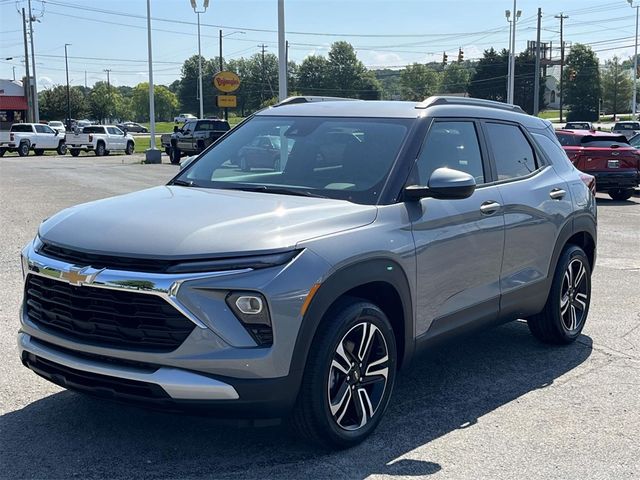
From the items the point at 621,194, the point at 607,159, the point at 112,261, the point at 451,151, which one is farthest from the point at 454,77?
the point at 112,261

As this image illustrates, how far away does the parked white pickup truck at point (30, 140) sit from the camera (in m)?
42.3

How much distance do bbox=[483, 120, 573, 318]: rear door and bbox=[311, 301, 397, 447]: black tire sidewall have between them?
1.35 m

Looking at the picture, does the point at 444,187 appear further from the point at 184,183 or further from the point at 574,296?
the point at 574,296

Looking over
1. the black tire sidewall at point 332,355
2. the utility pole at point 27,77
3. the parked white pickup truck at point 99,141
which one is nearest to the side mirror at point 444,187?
the black tire sidewall at point 332,355

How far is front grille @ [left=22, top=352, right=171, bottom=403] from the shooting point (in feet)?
11.1

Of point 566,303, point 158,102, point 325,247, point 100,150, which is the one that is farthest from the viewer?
point 158,102

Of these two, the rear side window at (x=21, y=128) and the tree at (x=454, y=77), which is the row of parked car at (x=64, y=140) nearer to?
the rear side window at (x=21, y=128)

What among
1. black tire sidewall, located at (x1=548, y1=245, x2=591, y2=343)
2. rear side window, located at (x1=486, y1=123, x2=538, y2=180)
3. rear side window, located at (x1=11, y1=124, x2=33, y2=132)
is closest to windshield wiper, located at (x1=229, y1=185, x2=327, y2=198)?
rear side window, located at (x1=486, y1=123, x2=538, y2=180)

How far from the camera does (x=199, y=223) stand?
12.1ft

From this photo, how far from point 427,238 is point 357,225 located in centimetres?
58

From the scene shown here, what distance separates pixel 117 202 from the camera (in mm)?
4301

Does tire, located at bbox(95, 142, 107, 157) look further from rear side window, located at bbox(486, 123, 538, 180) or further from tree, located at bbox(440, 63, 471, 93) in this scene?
tree, located at bbox(440, 63, 471, 93)

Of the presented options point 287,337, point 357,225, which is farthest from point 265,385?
point 357,225

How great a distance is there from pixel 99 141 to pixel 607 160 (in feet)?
109
